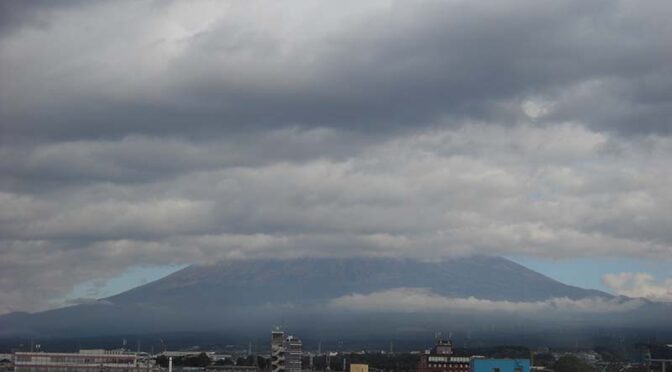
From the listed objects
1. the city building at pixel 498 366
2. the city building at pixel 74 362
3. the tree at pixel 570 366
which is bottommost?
the tree at pixel 570 366

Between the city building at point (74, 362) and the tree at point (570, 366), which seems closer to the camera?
the city building at point (74, 362)

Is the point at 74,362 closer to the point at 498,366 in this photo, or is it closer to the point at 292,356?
the point at 292,356

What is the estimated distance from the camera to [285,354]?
141 meters

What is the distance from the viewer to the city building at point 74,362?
531ft

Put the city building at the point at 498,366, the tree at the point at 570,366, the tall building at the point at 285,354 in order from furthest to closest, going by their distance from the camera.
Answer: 1. the tree at the point at 570,366
2. the tall building at the point at 285,354
3. the city building at the point at 498,366

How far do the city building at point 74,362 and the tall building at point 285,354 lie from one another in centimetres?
2866

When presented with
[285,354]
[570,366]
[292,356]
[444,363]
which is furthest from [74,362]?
[570,366]

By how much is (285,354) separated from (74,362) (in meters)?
42.4

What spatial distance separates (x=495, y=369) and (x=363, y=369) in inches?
1015

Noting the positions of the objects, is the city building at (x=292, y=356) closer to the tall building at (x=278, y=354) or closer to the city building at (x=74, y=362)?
the tall building at (x=278, y=354)

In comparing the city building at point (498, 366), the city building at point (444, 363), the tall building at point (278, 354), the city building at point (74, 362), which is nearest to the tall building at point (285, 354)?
the tall building at point (278, 354)

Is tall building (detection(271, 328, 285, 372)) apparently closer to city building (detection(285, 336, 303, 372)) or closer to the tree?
city building (detection(285, 336, 303, 372))

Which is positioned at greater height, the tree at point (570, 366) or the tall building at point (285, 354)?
the tall building at point (285, 354)

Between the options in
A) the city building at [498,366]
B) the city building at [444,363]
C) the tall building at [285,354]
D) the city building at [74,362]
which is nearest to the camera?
the city building at [498,366]
